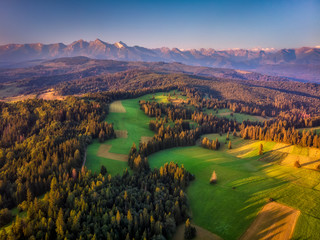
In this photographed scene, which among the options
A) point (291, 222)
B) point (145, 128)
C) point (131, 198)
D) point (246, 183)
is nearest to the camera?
point (291, 222)

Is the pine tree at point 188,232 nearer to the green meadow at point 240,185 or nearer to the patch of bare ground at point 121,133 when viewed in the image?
the green meadow at point 240,185

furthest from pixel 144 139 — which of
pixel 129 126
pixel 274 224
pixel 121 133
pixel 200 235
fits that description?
pixel 274 224

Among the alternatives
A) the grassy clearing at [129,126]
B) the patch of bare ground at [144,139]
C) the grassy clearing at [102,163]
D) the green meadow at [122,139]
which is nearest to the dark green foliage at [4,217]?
the grassy clearing at [102,163]

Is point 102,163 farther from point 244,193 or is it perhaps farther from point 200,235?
point 244,193

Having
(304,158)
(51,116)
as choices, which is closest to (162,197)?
(304,158)

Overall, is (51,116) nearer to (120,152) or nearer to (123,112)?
(123,112)
